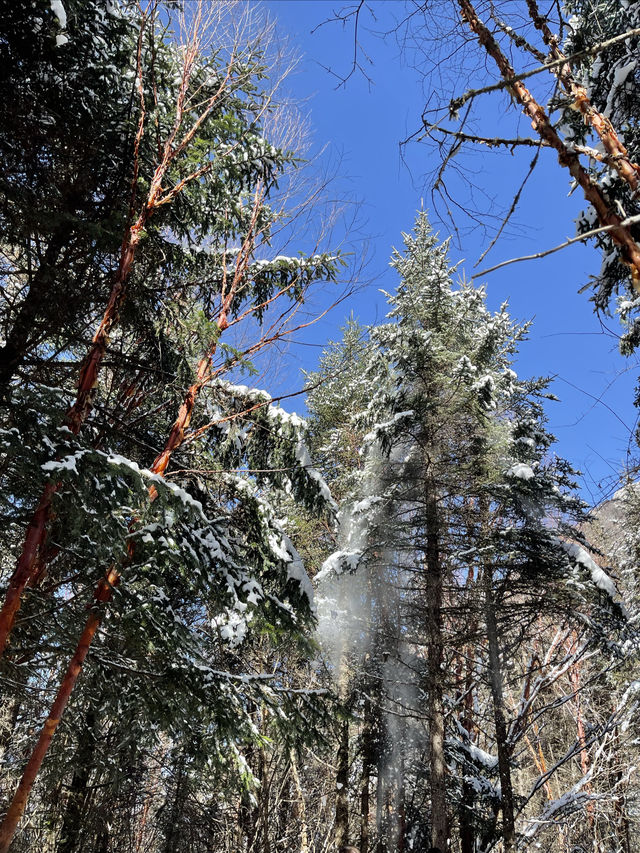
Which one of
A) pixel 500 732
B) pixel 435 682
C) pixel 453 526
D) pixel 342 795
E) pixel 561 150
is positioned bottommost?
pixel 342 795

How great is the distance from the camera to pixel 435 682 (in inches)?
328

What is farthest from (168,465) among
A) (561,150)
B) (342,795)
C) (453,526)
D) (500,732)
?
(342,795)

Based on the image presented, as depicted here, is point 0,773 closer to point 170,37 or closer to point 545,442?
point 170,37

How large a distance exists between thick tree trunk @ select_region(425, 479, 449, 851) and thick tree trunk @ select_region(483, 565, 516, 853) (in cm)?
90

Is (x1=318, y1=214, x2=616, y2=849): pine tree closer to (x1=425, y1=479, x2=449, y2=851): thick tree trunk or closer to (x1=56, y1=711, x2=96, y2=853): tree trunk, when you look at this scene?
(x1=425, y1=479, x2=449, y2=851): thick tree trunk

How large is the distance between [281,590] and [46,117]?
5014 millimetres

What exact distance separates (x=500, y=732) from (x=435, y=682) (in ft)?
4.59

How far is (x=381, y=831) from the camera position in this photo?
466 inches

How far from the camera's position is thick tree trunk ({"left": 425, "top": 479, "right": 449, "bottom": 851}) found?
7434 mm

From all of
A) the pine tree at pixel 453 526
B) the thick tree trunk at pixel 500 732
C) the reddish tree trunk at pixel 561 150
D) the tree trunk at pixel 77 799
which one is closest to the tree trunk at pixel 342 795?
the pine tree at pixel 453 526

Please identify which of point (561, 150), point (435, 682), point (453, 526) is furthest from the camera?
point (453, 526)

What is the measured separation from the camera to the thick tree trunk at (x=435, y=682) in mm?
7434

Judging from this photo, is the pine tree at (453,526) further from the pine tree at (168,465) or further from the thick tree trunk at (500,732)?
the pine tree at (168,465)

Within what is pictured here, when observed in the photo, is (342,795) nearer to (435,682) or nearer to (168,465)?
(435,682)
